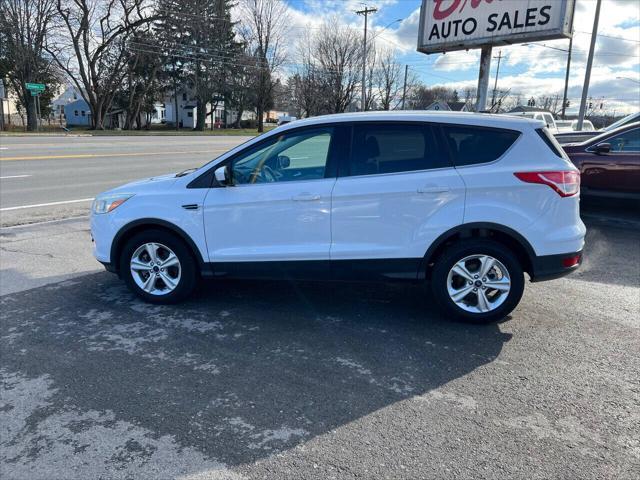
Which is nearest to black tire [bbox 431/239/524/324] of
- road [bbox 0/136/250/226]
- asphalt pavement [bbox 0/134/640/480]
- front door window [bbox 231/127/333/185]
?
asphalt pavement [bbox 0/134/640/480]

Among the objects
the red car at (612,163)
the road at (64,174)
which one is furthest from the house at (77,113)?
the red car at (612,163)

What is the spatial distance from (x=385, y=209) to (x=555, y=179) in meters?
1.39

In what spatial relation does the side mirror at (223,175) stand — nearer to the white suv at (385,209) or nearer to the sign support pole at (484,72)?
the white suv at (385,209)

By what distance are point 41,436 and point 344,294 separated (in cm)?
291

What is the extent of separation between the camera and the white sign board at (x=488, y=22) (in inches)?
452

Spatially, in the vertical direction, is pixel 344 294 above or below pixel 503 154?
below

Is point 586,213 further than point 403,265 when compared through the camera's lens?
Yes

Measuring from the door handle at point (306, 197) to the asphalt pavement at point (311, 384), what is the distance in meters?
1.06

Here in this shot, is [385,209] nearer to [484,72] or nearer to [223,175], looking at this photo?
[223,175]

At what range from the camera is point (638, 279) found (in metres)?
5.46

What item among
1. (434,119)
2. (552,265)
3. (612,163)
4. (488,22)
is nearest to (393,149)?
(434,119)

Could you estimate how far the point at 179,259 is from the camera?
14.7 ft

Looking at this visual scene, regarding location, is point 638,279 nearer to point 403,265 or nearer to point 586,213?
point 403,265

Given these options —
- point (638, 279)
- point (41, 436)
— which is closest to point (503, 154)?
point (638, 279)
